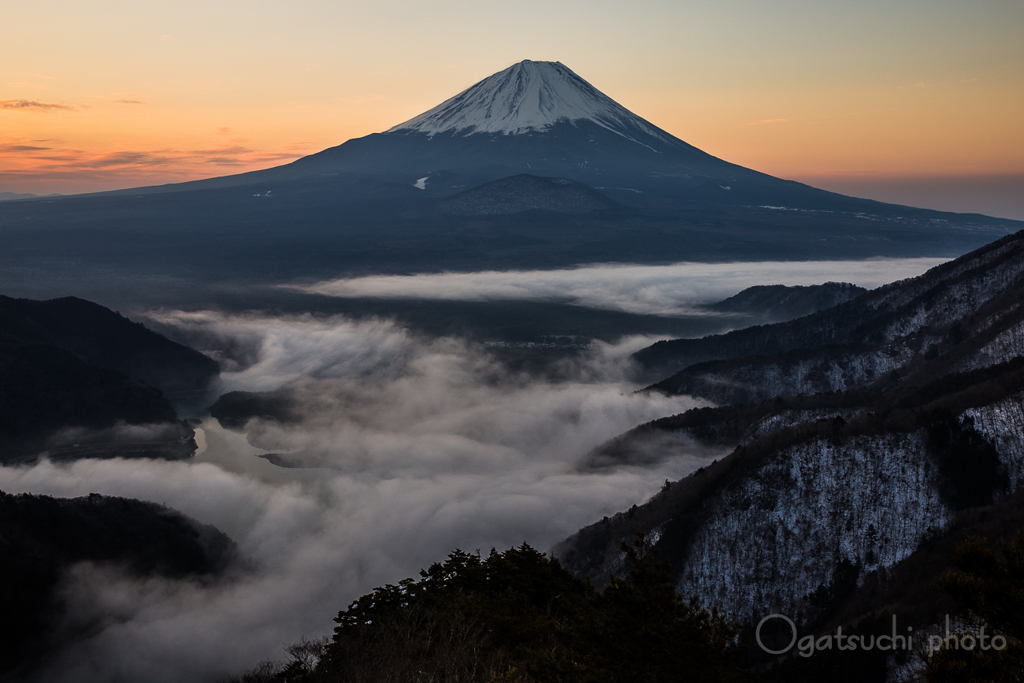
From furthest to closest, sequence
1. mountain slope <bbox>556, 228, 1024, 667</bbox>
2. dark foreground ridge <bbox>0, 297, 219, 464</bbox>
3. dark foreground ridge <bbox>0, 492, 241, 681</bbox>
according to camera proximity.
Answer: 1. dark foreground ridge <bbox>0, 297, 219, 464</bbox>
2. dark foreground ridge <bbox>0, 492, 241, 681</bbox>
3. mountain slope <bbox>556, 228, 1024, 667</bbox>

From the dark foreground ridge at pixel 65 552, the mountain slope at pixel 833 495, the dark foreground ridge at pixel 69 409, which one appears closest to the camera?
the mountain slope at pixel 833 495

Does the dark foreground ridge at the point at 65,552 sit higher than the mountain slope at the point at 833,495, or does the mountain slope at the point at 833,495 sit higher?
the mountain slope at the point at 833,495

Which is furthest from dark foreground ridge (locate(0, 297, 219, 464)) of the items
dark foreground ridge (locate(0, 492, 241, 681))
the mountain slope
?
the mountain slope

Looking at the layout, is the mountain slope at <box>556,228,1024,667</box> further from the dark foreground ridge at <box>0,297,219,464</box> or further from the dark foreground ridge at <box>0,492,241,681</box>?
the dark foreground ridge at <box>0,297,219,464</box>

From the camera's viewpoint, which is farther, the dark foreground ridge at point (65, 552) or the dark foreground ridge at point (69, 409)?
the dark foreground ridge at point (69, 409)

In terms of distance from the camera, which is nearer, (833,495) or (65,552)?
(833,495)

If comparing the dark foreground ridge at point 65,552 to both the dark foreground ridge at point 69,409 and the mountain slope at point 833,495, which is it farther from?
the dark foreground ridge at point 69,409

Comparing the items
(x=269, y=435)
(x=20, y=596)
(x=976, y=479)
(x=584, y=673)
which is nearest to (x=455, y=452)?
(x=269, y=435)

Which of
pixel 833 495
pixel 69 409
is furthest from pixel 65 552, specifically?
pixel 833 495

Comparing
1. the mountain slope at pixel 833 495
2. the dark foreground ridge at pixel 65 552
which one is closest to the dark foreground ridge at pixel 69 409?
the dark foreground ridge at pixel 65 552

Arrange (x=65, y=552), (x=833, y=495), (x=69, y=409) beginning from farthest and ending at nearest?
(x=69, y=409), (x=65, y=552), (x=833, y=495)

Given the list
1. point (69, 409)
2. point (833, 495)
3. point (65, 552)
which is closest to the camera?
point (833, 495)

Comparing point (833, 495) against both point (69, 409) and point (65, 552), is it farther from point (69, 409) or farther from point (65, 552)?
point (69, 409)
